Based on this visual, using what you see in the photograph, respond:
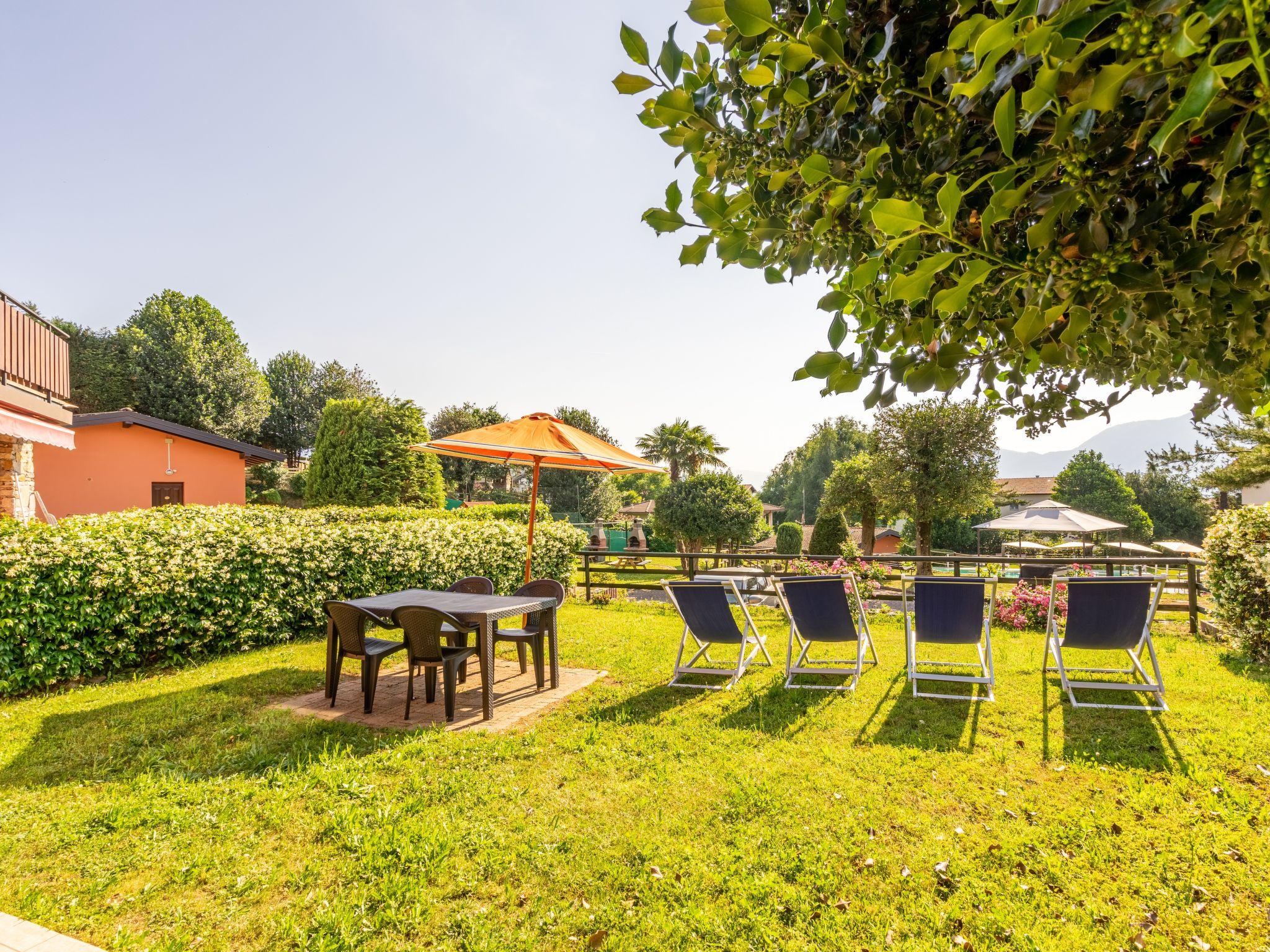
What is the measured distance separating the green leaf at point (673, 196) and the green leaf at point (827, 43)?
0.41 m

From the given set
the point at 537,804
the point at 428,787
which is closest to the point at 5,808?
the point at 428,787

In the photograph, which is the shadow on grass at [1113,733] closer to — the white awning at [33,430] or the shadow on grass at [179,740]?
the shadow on grass at [179,740]

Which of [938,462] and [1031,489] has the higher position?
[938,462]

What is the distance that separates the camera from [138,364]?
28812 mm

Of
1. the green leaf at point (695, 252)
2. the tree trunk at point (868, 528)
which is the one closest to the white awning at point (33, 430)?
the green leaf at point (695, 252)

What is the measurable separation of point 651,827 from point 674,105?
11.3ft

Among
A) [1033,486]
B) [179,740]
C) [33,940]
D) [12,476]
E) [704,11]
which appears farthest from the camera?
[1033,486]

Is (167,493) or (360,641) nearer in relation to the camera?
(360,641)

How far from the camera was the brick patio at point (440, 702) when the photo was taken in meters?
5.04

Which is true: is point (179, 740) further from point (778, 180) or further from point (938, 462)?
point (938, 462)

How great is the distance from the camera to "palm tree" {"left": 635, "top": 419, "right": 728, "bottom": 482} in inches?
1634

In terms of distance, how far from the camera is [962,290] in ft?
3.26

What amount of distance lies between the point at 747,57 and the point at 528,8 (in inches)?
151

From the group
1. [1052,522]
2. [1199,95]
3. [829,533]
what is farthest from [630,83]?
[829,533]
